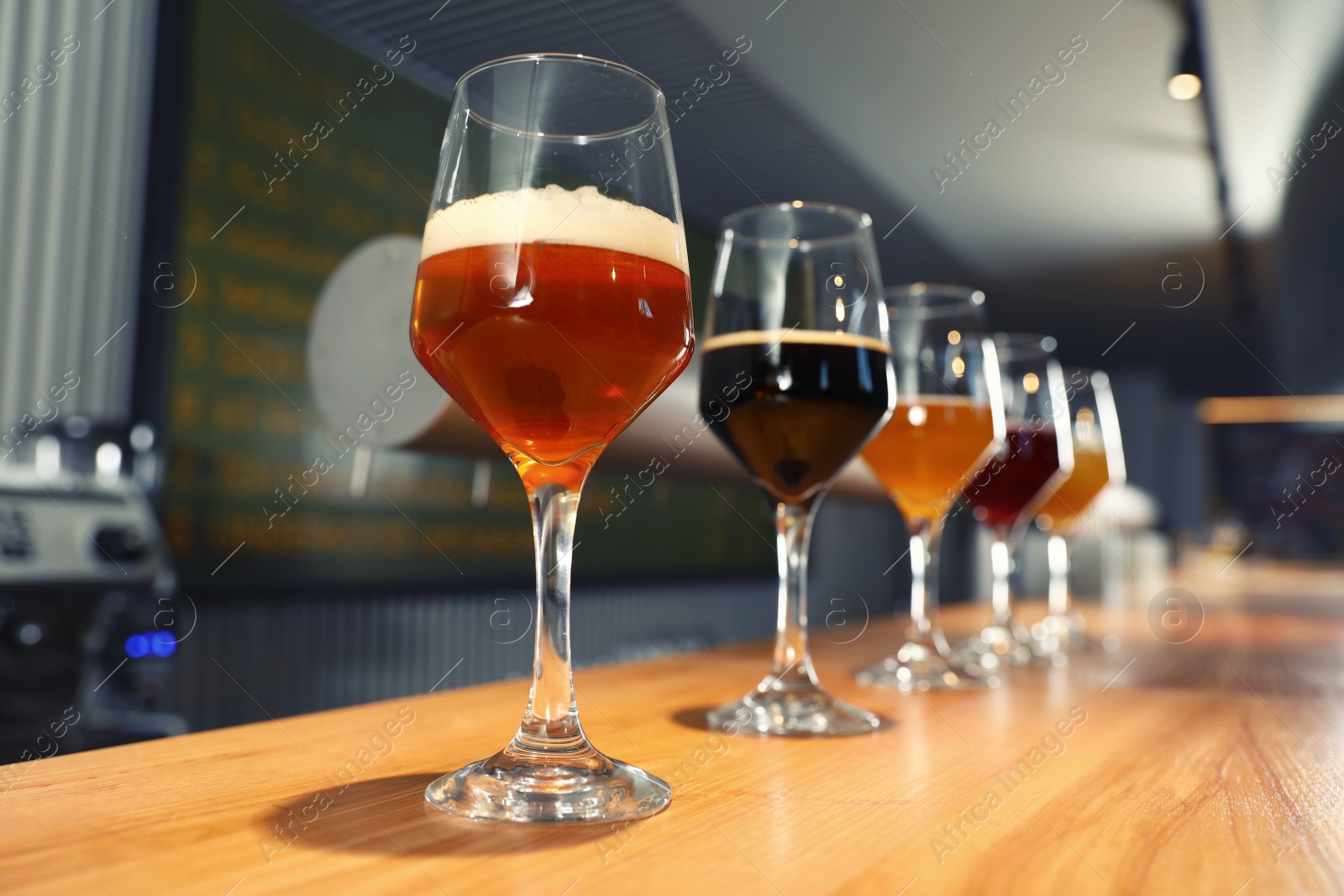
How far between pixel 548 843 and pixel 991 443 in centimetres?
58

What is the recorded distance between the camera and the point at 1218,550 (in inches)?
227

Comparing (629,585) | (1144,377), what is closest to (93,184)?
(629,585)

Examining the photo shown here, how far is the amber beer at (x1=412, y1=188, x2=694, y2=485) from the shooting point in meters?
0.38

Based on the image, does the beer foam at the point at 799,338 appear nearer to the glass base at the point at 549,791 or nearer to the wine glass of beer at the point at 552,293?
the wine glass of beer at the point at 552,293

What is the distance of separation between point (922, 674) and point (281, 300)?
2.44m

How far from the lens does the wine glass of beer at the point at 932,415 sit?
77cm

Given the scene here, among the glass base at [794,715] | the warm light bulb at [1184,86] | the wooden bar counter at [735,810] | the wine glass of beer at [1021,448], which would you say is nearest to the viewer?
the wooden bar counter at [735,810]

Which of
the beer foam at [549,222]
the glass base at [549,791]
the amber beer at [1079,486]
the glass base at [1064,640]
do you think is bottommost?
the glass base at [1064,640]

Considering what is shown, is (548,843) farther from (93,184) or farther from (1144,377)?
(1144,377)

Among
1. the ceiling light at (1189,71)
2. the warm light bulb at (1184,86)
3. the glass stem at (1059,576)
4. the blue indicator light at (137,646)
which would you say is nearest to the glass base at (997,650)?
the glass stem at (1059,576)

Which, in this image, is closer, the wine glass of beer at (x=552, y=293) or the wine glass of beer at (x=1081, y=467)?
the wine glass of beer at (x=552, y=293)

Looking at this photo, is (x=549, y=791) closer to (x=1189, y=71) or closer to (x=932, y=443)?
(x=932, y=443)

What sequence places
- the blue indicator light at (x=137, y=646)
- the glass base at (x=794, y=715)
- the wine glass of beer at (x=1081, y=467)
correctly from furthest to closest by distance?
1. the blue indicator light at (x=137, y=646)
2. the wine glass of beer at (x=1081, y=467)
3. the glass base at (x=794, y=715)

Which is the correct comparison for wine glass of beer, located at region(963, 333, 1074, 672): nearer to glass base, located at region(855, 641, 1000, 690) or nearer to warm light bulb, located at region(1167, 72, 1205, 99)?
glass base, located at region(855, 641, 1000, 690)
